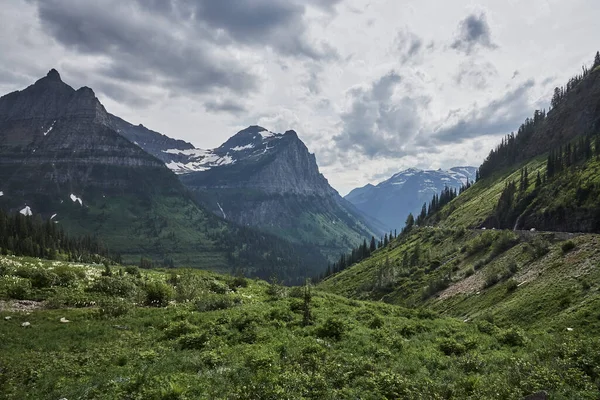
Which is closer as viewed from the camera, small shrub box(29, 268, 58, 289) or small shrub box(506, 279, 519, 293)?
small shrub box(29, 268, 58, 289)

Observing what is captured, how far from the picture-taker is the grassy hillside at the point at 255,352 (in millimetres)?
15797

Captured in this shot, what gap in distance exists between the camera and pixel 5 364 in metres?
18.2

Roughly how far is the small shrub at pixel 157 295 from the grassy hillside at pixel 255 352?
533mm

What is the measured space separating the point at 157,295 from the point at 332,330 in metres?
19.6

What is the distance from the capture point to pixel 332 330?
80.0 ft

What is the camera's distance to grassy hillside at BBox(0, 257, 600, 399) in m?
15.8

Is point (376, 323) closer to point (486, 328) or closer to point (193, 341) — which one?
point (486, 328)

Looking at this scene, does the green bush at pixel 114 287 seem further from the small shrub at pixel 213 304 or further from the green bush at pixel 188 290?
the small shrub at pixel 213 304

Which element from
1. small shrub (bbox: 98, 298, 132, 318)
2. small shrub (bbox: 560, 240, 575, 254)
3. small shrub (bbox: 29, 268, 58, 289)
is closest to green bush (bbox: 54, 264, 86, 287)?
small shrub (bbox: 29, 268, 58, 289)

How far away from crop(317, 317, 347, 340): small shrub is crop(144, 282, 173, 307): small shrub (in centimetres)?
1780

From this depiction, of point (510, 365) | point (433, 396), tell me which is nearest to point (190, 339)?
point (433, 396)

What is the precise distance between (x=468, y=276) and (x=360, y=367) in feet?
196

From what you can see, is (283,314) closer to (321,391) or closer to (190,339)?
(190,339)

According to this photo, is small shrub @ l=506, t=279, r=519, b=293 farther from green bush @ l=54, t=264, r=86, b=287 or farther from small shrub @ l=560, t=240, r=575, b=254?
Answer: green bush @ l=54, t=264, r=86, b=287
